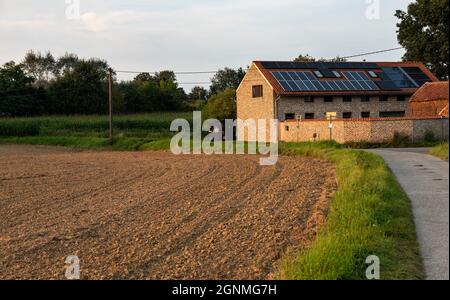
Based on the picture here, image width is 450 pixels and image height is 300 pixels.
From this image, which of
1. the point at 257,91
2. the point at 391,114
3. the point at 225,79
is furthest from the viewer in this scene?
the point at 225,79

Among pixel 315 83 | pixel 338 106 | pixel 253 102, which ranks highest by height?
pixel 315 83

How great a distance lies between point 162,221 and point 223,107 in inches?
1693

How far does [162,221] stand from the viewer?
43.9 ft

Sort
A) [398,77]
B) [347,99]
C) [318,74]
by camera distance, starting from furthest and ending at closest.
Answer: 1. [398,77]
2. [318,74]
3. [347,99]

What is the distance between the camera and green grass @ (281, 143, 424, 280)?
6820 mm

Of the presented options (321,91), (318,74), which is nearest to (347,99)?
(321,91)

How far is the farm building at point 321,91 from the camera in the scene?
4625 centimetres

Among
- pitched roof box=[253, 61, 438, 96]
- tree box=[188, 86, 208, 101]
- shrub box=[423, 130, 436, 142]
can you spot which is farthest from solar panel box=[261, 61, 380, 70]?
tree box=[188, 86, 208, 101]

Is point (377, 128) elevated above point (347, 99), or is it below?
below

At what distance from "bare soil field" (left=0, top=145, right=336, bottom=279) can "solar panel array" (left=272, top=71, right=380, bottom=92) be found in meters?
21.4

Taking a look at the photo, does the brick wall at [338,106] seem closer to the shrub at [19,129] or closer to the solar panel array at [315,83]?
the solar panel array at [315,83]

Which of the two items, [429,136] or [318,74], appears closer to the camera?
[429,136]

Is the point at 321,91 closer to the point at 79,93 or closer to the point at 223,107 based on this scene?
the point at 223,107

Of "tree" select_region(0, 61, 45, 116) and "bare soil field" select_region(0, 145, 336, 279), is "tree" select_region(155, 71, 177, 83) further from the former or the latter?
"bare soil field" select_region(0, 145, 336, 279)
